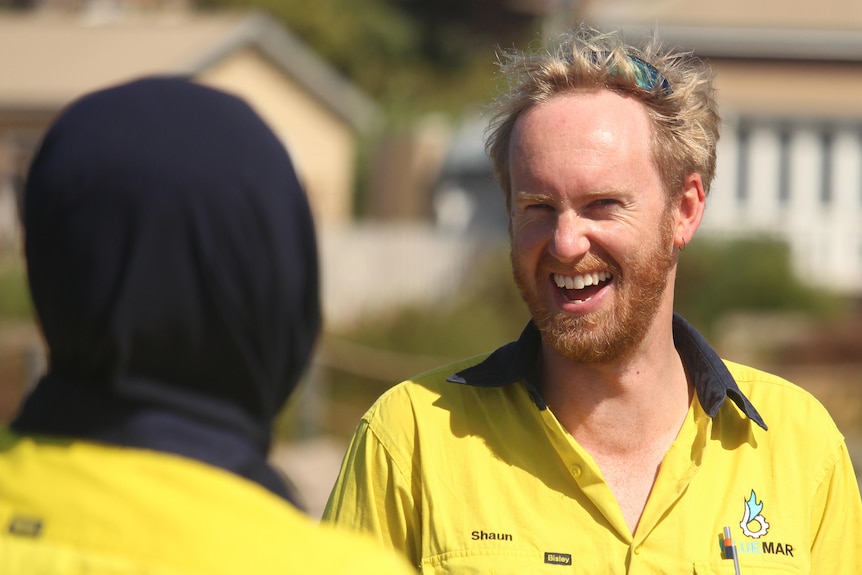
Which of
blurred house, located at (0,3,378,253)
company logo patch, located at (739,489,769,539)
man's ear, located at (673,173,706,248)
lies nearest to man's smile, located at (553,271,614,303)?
man's ear, located at (673,173,706,248)

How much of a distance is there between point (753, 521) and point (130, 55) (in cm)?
2452

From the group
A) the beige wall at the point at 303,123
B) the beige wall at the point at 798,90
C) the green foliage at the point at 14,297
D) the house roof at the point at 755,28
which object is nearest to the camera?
the green foliage at the point at 14,297

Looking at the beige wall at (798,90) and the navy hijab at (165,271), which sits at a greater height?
the navy hijab at (165,271)

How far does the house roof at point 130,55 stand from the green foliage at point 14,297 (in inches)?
310

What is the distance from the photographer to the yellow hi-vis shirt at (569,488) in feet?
9.89

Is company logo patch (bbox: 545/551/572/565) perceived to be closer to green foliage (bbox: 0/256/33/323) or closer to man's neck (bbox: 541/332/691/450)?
man's neck (bbox: 541/332/691/450)

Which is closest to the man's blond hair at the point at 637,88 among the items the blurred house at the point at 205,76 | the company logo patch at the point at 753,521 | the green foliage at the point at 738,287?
the company logo patch at the point at 753,521

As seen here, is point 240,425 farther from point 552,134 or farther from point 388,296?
point 388,296

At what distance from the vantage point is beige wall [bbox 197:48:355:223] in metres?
25.1

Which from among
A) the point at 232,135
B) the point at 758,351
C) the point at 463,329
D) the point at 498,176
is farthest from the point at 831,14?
the point at 232,135

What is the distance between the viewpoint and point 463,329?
49.9ft

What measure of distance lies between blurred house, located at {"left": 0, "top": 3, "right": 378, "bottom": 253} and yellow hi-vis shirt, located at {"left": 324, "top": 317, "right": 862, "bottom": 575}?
20.6 metres

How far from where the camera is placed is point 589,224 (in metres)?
3.27

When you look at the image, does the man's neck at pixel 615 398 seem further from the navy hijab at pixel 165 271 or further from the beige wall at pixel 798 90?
the beige wall at pixel 798 90
